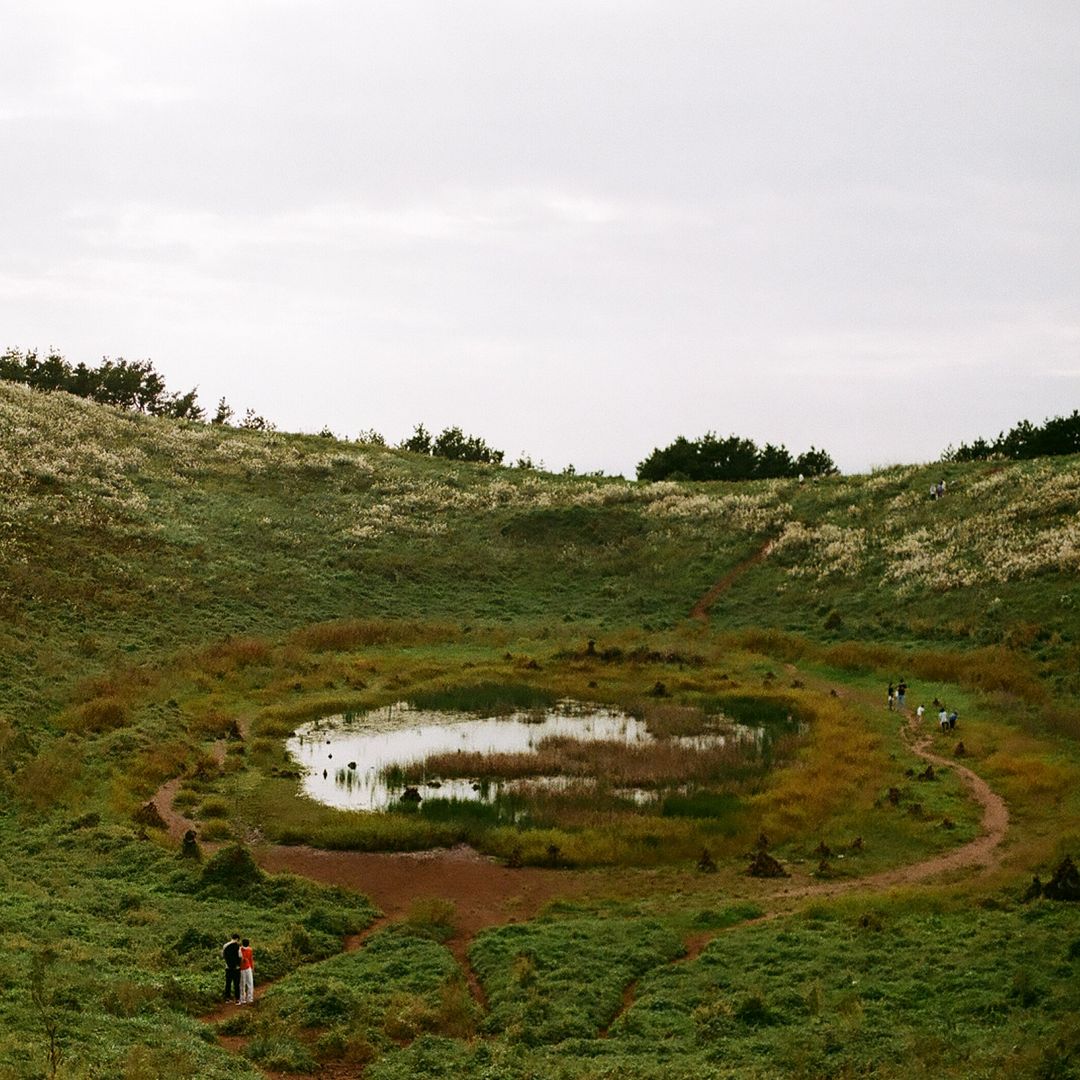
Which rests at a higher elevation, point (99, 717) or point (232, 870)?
point (99, 717)

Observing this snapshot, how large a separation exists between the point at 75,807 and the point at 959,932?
25.2m

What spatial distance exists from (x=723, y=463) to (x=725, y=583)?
38283mm

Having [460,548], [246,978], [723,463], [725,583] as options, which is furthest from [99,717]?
[723,463]

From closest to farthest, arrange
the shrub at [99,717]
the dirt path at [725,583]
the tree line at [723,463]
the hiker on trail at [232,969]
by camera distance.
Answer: the hiker on trail at [232,969], the shrub at [99,717], the dirt path at [725,583], the tree line at [723,463]

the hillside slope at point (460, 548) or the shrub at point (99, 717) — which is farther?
the hillside slope at point (460, 548)

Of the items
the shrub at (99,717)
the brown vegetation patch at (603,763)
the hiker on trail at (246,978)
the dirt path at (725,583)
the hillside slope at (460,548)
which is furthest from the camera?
the dirt path at (725,583)

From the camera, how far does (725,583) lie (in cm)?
7775

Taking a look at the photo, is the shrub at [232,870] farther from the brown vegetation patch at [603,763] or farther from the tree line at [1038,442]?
the tree line at [1038,442]

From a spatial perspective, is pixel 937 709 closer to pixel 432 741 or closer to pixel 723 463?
pixel 432 741

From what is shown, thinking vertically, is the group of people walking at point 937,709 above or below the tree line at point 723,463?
below

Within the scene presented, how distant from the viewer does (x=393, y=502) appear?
9400 centimetres

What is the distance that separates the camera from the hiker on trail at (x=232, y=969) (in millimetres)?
23047

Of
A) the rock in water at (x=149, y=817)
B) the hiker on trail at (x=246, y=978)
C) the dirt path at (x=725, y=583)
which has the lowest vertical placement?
the hiker on trail at (x=246, y=978)

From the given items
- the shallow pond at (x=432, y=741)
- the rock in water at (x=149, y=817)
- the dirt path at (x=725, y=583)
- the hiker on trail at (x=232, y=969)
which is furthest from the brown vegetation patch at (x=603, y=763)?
the dirt path at (x=725, y=583)
